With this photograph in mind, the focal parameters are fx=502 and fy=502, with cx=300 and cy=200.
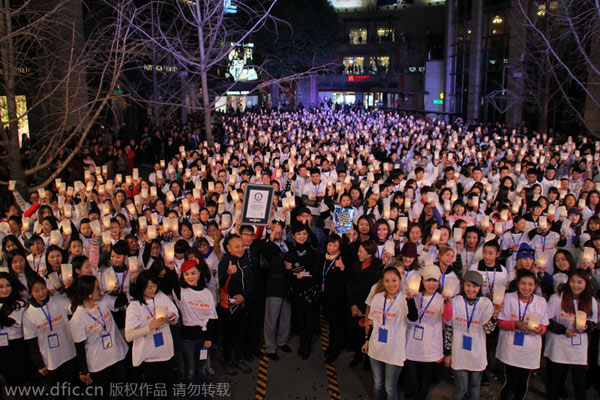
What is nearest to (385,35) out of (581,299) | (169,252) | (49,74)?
(49,74)

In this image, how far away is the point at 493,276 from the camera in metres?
5.40

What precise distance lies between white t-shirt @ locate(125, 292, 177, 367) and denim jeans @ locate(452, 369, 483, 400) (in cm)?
267

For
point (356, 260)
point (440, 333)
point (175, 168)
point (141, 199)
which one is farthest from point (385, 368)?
point (175, 168)

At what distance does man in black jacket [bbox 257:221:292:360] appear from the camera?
5867mm

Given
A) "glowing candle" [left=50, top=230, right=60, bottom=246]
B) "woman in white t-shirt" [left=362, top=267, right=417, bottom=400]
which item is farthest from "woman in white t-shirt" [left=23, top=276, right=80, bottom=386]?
"woman in white t-shirt" [left=362, top=267, right=417, bottom=400]

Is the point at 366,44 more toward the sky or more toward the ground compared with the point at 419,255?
more toward the sky

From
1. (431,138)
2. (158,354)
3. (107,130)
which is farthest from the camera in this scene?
(107,130)

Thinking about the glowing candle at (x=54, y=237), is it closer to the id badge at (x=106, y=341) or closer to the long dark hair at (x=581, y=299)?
the id badge at (x=106, y=341)

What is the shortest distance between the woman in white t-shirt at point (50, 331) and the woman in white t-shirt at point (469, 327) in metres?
3.57

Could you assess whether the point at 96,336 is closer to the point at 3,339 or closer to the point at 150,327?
the point at 150,327

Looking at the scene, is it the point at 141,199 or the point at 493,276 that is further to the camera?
the point at 141,199

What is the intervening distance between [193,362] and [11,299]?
5.80 ft

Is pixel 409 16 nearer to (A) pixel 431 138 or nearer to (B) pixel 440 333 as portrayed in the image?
(A) pixel 431 138

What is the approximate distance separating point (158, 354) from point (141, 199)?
13.7 feet
